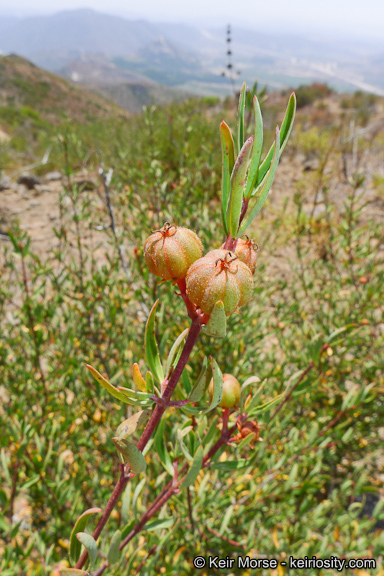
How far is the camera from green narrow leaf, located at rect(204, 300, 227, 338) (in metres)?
0.42

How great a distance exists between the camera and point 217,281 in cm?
43

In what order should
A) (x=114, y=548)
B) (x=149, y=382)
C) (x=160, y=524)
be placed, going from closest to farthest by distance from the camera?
1. (x=149, y=382)
2. (x=114, y=548)
3. (x=160, y=524)

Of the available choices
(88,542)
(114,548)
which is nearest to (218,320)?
(88,542)

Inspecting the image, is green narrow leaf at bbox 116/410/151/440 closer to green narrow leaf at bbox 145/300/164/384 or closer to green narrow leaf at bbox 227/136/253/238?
green narrow leaf at bbox 145/300/164/384

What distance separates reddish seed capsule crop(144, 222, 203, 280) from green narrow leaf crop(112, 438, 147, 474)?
0.26 meters

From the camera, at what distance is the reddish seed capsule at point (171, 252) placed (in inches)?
19.7

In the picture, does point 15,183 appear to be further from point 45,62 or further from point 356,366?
point 45,62

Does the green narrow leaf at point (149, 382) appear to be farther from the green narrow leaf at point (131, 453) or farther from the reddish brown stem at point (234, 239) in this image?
the reddish brown stem at point (234, 239)

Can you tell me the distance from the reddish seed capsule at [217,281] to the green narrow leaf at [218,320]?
2cm

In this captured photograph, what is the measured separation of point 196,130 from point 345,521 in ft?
27.0

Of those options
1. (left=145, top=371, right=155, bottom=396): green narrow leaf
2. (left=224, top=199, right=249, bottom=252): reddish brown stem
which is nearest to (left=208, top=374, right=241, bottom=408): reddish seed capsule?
(left=145, top=371, right=155, bottom=396): green narrow leaf

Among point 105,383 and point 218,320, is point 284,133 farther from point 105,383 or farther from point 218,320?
point 105,383

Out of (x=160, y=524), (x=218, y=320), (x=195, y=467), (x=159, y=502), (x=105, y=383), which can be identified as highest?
(x=218, y=320)

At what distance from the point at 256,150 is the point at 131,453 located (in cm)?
48
